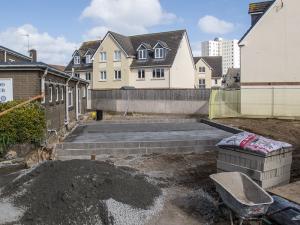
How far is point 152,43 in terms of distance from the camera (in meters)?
48.6

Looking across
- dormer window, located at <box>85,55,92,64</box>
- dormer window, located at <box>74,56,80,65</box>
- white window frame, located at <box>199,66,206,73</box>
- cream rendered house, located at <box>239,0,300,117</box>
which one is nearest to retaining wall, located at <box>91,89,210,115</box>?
cream rendered house, located at <box>239,0,300,117</box>

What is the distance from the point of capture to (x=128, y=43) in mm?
50812

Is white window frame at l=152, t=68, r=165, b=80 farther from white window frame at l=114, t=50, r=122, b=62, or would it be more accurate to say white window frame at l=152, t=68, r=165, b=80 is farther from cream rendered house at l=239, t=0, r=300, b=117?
cream rendered house at l=239, t=0, r=300, b=117

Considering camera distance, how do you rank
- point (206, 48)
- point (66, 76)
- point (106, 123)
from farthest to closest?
point (206, 48), point (106, 123), point (66, 76)

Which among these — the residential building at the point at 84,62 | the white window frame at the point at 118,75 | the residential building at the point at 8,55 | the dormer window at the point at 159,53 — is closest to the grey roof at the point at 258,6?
the residential building at the point at 8,55

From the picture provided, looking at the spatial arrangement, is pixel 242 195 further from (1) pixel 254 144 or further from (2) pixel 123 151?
(2) pixel 123 151

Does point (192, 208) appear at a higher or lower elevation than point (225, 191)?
lower

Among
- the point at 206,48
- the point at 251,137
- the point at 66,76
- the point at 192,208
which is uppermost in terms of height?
the point at 206,48

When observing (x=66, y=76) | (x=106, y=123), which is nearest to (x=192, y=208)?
(x=66, y=76)

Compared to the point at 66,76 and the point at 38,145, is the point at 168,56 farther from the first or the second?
the point at 38,145

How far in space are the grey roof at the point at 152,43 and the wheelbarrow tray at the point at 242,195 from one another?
38872 millimetres

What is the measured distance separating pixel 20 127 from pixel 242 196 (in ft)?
29.3

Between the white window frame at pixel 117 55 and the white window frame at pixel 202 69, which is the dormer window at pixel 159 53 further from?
the white window frame at pixel 202 69

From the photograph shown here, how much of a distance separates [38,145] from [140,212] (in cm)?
775
